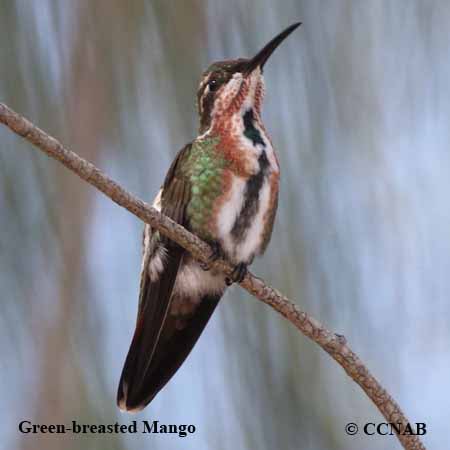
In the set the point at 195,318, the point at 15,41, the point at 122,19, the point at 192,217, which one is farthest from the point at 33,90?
the point at 195,318

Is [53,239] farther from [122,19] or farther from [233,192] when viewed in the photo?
[233,192]

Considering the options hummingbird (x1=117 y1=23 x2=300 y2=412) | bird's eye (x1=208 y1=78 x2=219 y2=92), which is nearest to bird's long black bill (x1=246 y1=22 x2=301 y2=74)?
hummingbird (x1=117 y1=23 x2=300 y2=412)

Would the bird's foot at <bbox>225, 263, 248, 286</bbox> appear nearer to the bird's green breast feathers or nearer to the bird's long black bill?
the bird's green breast feathers

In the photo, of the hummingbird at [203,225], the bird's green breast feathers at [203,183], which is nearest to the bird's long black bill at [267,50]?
the hummingbird at [203,225]

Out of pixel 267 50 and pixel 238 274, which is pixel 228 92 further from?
pixel 238 274

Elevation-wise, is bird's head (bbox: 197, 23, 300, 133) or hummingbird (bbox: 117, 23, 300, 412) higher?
bird's head (bbox: 197, 23, 300, 133)

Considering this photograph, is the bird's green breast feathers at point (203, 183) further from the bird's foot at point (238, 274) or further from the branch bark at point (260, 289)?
the branch bark at point (260, 289)
